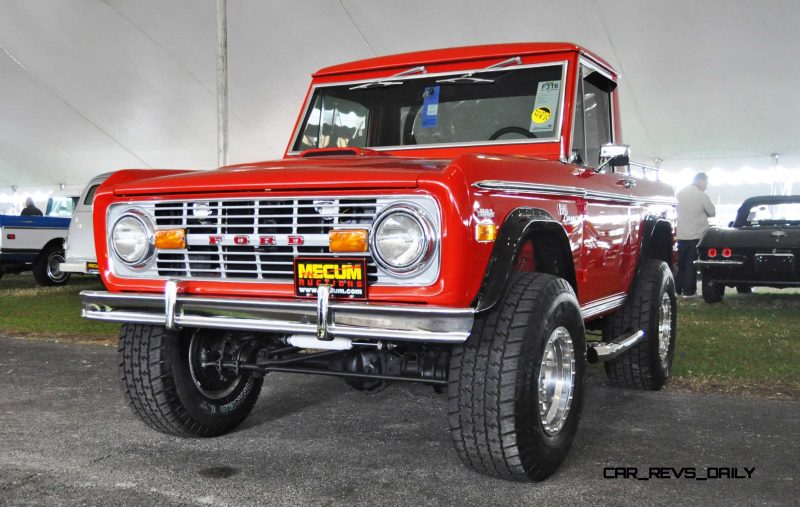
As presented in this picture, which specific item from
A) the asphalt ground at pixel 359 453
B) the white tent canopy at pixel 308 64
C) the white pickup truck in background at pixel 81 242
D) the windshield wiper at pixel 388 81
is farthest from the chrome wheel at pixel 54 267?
the windshield wiper at pixel 388 81

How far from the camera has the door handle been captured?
4489 mm

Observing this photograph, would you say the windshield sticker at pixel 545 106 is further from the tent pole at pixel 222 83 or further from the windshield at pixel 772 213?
the tent pole at pixel 222 83

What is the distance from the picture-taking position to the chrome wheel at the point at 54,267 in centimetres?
1413

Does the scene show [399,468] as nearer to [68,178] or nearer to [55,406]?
[55,406]

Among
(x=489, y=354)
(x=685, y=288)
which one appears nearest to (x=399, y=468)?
(x=489, y=354)

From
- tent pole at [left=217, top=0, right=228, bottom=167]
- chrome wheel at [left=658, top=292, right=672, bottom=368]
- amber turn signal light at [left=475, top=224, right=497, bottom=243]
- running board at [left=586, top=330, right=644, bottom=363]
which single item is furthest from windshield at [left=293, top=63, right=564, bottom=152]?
tent pole at [left=217, top=0, right=228, bottom=167]

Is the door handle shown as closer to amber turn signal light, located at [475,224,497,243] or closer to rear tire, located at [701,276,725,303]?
amber turn signal light, located at [475,224,497,243]

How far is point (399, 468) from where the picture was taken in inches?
131

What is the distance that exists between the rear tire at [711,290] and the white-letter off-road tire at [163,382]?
7.71 m

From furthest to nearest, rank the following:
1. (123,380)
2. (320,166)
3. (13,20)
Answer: (13,20) → (123,380) → (320,166)

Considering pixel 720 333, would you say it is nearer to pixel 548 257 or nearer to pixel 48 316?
pixel 548 257

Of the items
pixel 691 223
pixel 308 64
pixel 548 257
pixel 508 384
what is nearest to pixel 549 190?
pixel 548 257

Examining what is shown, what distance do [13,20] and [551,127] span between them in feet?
56.6

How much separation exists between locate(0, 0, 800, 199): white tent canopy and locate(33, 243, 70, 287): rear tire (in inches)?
220
